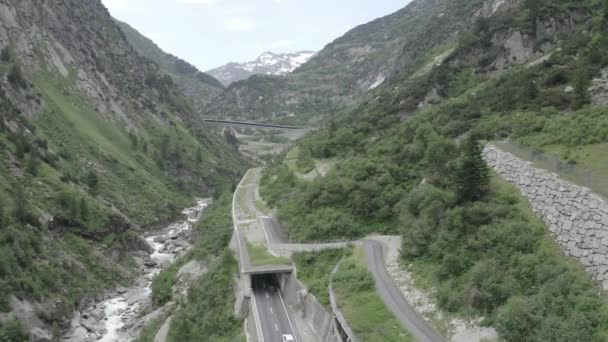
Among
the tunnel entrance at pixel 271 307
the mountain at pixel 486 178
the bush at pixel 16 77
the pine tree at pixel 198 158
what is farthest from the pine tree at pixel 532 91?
the pine tree at pixel 198 158

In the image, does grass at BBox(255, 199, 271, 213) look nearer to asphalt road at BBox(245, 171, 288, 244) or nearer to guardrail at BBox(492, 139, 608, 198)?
asphalt road at BBox(245, 171, 288, 244)

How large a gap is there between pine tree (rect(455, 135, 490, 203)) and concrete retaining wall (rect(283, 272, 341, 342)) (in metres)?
13.1

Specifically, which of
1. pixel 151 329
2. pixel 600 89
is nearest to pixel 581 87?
pixel 600 89

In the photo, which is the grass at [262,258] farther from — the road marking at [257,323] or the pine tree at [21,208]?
the pine tree at [21,208]

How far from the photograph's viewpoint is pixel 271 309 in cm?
4097

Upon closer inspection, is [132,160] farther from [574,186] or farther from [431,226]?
[574,186]

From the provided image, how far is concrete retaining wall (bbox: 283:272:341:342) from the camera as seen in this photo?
108ft

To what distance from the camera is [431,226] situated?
116ft

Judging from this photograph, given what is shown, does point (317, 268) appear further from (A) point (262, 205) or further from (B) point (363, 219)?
(A) point (262, 205)

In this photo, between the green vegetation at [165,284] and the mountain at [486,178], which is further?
the green vegetation at [165,284]

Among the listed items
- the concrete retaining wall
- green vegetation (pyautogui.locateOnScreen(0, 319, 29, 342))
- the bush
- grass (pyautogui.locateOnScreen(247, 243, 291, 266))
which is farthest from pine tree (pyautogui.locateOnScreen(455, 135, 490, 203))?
the bush

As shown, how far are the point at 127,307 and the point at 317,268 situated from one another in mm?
30717

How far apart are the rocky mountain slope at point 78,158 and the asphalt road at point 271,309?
Answer: 73.8 ft

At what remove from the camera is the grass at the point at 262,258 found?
44719 mm
